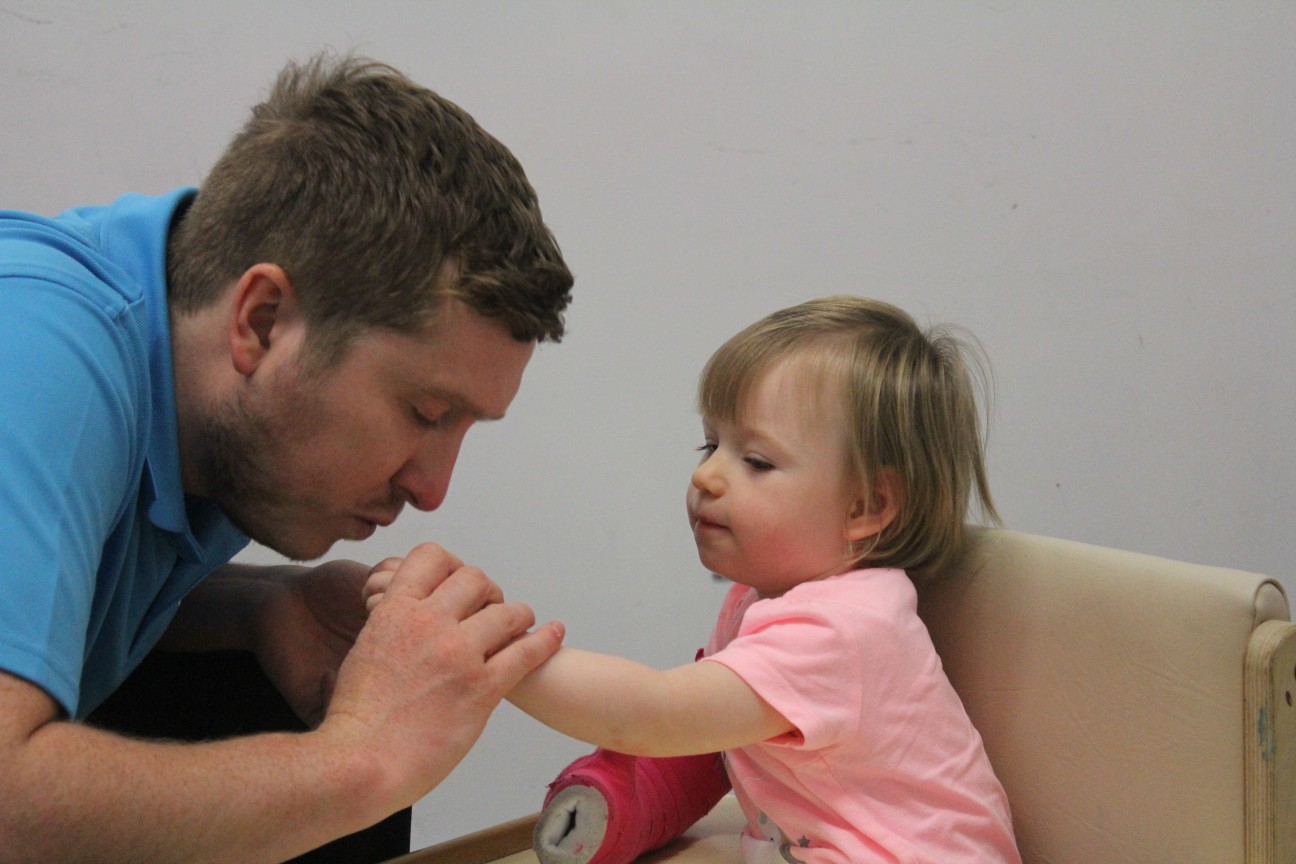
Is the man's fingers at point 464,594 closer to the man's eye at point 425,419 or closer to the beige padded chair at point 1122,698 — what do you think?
the man's eye at point 425,419

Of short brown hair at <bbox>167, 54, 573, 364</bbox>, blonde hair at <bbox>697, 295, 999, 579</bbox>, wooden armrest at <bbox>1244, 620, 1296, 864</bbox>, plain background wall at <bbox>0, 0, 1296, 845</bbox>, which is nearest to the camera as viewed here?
wooden armrest at <bbox>1244, 620, 1296, 864</bbox>

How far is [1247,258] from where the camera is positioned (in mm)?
1640

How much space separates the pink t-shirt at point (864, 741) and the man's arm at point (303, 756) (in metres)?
0.17

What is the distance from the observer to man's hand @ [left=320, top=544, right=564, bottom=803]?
0.71 metres

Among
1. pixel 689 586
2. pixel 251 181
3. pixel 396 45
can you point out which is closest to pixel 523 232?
pixel 251 181

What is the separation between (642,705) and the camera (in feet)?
2.52

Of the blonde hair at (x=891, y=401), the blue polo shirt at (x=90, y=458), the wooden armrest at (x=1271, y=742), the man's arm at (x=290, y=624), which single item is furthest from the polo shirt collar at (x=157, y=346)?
the wooden armrest at (x=1271, y=742)

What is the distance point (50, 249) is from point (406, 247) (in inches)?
9.5

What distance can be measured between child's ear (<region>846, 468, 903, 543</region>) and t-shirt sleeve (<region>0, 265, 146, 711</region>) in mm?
563

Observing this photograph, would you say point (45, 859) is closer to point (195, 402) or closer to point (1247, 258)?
point (195, 402)

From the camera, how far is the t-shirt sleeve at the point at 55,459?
0.60 meters

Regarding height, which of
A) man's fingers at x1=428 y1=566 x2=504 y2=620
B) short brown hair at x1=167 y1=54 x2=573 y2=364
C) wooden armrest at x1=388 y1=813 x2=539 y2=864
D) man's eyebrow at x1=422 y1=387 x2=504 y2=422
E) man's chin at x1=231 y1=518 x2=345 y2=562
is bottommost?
wooden armrest at x1=388 y1=813 x2=539 y2=864

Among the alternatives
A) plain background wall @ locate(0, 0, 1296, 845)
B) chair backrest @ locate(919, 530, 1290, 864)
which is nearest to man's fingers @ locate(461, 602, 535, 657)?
chair backrest @ locate(919, 530, 1290, 864)

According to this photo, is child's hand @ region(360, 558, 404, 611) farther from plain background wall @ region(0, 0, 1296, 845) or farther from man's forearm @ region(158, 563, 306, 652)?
plain background wall @ region(0, 0, 1296, 845)
